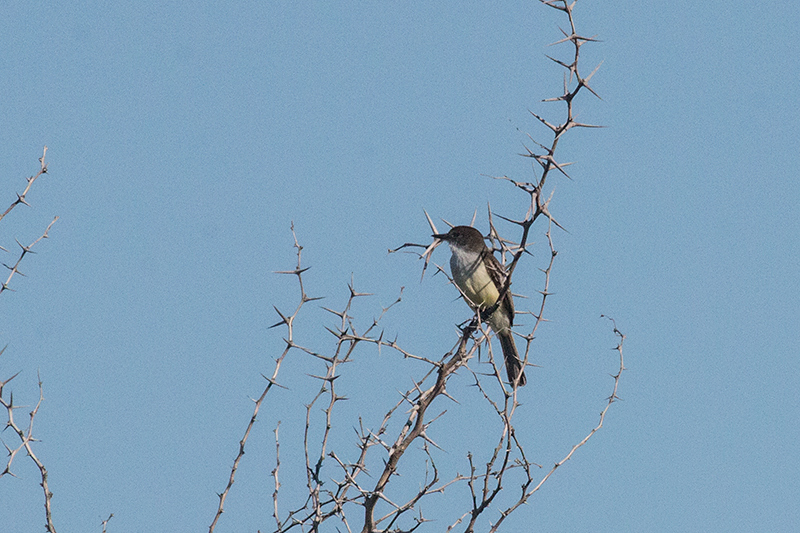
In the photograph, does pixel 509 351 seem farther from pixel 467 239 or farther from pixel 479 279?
pixel 467 239

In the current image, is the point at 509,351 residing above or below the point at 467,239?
below

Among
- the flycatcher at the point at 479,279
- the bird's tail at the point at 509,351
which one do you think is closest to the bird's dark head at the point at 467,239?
the flycatcher at the point at 479,279

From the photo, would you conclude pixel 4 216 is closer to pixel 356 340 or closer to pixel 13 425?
pixel 13 425

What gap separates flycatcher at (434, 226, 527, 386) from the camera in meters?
7.81

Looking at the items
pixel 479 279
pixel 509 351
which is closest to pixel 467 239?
pixel 479 279

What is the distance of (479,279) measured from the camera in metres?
7.89

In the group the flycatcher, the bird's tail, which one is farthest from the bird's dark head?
the bird's tail

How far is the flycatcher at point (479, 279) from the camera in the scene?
307 inches

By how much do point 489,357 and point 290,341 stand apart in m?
1.09

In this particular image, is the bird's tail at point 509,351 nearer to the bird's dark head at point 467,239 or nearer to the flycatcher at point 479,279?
the flycatcher at point 479,279

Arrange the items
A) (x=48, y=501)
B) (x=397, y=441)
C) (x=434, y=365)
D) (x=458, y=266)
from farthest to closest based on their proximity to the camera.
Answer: (x=458, y=266) < (x=434, y=365) < (x=397, y=441) < (x=48, y=501)

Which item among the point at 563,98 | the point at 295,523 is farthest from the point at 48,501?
the point at 563,98

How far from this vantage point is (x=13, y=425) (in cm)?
389

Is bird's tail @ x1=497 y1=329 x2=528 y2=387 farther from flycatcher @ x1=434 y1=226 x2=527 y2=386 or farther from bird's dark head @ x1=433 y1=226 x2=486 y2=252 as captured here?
bird's dark head @ x1=433 y1=226 x2=486 y2=252
